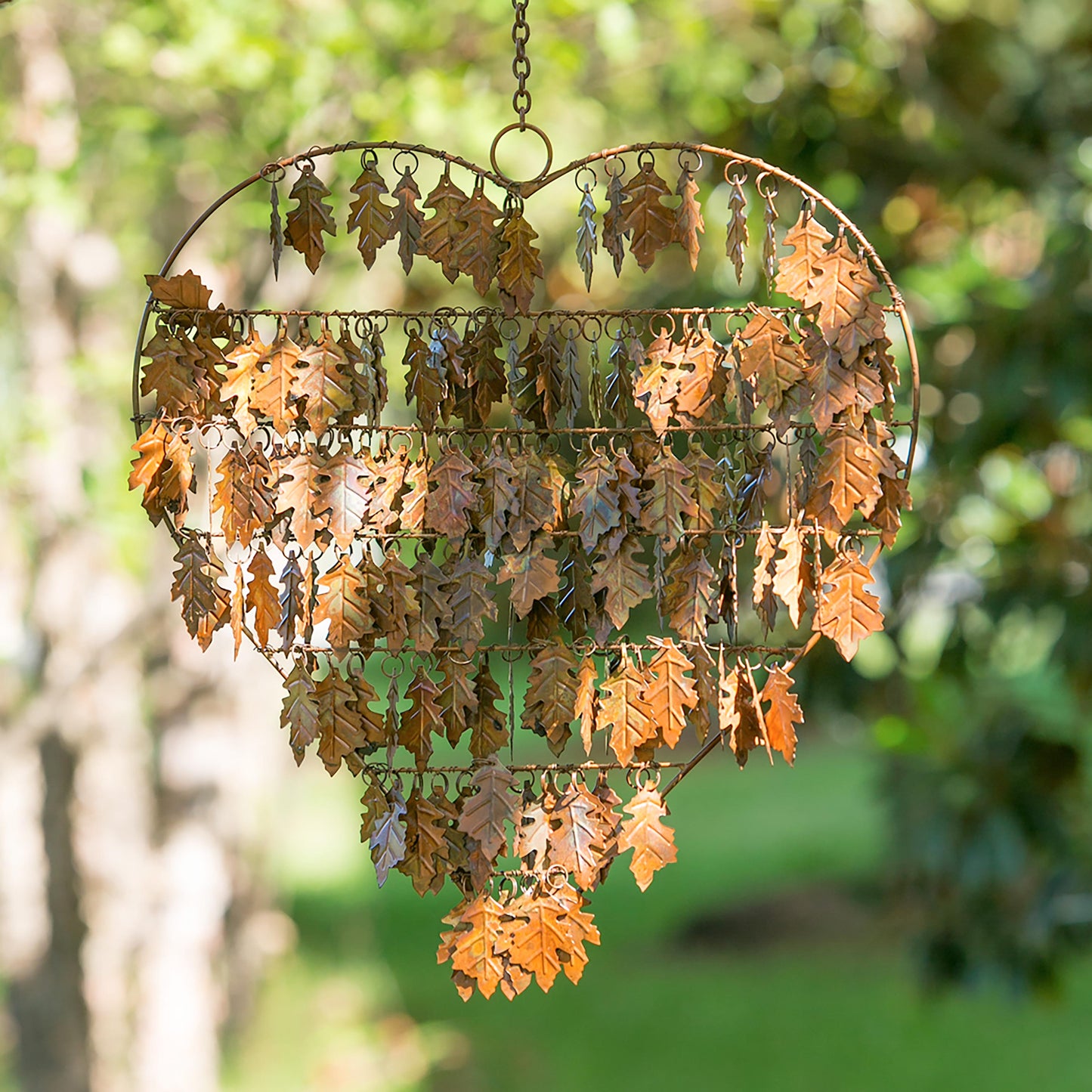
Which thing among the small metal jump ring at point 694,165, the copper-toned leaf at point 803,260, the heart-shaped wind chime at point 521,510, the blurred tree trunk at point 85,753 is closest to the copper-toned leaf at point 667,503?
the heart-shaped wind chime at point 521,510

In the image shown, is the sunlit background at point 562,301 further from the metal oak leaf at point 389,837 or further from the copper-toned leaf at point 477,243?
the metal oak leaf at point 389,837

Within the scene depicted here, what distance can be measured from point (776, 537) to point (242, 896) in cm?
644

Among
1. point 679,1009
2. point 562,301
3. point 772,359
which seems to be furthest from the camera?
point 679,1009

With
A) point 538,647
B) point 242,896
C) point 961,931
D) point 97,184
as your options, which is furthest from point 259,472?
point 242,896

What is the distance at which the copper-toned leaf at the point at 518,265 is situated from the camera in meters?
1.48

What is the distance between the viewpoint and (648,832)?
4.93 ft

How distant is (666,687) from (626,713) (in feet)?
0.17

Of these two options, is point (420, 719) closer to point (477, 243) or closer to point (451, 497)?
point (451, 497)

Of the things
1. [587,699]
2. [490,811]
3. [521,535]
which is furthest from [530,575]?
[490,811]

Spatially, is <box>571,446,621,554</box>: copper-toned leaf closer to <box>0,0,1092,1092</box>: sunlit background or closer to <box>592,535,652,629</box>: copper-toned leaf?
<box>592,535,652,629</box>: copper-toned leaf

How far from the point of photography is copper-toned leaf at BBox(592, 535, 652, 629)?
148 cm

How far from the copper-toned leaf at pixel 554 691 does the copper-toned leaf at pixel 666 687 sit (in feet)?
0.27

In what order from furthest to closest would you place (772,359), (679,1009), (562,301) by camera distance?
(679,1009) < (562,301) < (772,359)

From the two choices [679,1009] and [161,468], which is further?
[679,1009]
